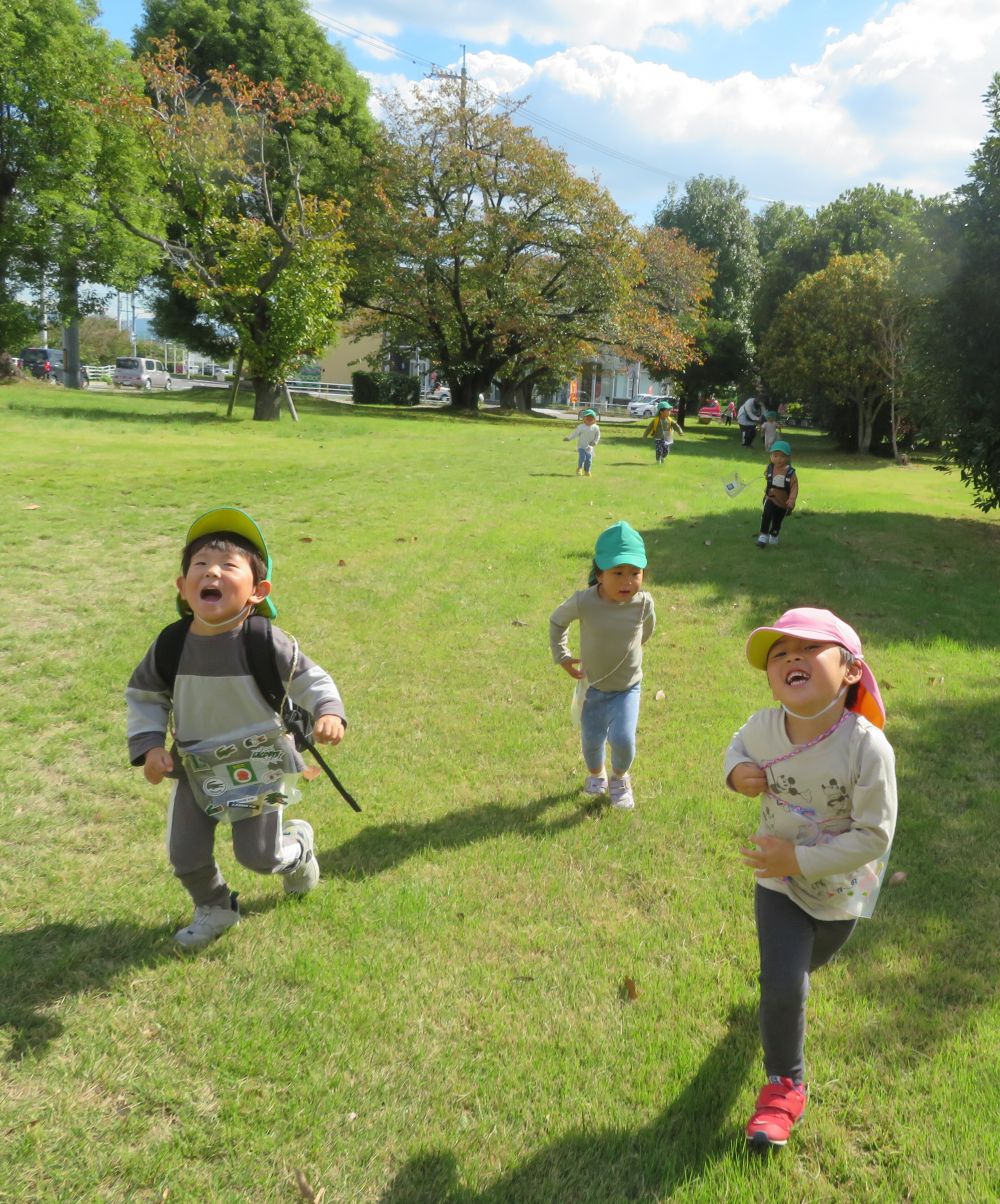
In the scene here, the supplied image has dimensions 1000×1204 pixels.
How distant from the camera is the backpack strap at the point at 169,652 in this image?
10.2 feet

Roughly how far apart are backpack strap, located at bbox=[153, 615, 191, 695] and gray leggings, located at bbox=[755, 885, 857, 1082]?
2.16 metres

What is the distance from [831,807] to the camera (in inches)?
98.6

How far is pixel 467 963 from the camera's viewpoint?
126 inches

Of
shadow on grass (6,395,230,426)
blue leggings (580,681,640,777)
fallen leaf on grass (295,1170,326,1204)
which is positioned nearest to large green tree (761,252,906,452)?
shadow on grass (6,395,230,426)

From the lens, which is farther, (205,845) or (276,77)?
(276,77)

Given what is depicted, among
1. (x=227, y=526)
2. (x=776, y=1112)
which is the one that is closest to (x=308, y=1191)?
(x=776, y=1112)

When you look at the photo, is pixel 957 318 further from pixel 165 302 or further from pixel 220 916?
pixel 165 302

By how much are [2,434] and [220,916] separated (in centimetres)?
1706

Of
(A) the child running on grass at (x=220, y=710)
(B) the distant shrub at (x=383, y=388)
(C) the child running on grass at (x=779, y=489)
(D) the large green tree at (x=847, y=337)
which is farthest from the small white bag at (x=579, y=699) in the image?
(B) the distant shrub at (x=383, y=388)

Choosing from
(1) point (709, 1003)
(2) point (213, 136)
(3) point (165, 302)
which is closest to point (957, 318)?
(1) point (709, 1003)

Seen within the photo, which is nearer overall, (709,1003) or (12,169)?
(709,1003)

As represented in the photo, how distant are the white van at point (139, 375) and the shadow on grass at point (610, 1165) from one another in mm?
49823

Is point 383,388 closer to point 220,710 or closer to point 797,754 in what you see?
point 220,710

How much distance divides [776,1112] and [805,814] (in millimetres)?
847
